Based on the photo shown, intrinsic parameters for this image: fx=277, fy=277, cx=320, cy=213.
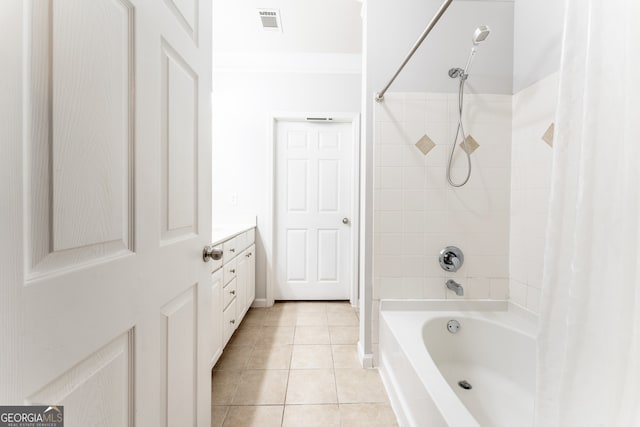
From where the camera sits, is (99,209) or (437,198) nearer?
(99,209)

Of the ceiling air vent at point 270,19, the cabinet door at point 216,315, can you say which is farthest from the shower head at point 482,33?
the cabinet door at point 216,315

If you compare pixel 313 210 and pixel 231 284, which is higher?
pixel 313 210

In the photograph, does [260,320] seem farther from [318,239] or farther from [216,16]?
[216,16]

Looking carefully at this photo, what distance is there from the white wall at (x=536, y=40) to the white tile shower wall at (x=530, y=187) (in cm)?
7

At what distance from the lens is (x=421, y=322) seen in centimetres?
153

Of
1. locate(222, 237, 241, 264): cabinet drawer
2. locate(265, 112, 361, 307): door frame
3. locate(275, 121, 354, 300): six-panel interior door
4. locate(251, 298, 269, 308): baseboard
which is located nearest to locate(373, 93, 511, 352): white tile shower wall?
locate(222, 237, 241, 264): cabinet drawer

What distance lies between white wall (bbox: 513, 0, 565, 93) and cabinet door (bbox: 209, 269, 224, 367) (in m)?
2.13

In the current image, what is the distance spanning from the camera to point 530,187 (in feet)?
5.05

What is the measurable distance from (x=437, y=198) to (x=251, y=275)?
5.93 feet

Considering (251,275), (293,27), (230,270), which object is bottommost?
(251,275)

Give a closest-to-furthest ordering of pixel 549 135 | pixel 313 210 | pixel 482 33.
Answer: pixel 482 33 → pixel 549 135 → pixel 313 210

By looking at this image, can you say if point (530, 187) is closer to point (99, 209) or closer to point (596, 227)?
point (596, 227)

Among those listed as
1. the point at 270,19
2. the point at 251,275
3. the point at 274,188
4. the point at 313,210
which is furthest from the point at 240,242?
the point at 270,19

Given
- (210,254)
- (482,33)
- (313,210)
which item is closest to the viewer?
(210,254)
